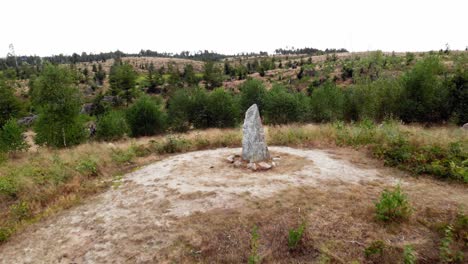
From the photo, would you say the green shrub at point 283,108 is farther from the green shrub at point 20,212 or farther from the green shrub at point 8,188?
the green shrub at point 20,212

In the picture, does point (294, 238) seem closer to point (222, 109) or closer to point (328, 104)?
point (222, 109)

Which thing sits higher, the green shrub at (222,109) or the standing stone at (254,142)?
the standing stone at (254,142)

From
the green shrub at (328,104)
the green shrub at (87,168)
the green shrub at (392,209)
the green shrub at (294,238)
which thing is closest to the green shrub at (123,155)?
the green shrub at (87,168)

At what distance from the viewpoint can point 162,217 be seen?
5652 millimetres

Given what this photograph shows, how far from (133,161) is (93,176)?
6.91ft

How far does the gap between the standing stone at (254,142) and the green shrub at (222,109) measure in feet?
72.1

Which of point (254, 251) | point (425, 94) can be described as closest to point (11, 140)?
point (254, 251)

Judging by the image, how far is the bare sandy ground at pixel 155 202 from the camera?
465 cm

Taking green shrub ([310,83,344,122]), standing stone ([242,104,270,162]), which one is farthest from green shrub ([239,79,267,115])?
standing stone ([242,104,270,162])

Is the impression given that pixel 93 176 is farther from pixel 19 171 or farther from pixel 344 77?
pixel 344 77

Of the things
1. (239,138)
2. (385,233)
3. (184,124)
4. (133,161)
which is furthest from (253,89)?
(385,233)

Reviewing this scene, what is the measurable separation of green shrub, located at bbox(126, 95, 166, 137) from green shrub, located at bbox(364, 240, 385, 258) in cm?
2924

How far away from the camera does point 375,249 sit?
4066mm

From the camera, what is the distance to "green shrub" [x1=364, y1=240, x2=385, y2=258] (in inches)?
159
